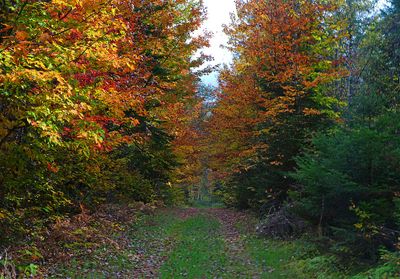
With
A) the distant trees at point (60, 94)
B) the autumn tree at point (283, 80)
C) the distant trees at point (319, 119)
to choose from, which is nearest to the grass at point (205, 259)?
the distant trees at point (319, 119)

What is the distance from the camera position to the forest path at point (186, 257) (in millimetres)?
9867

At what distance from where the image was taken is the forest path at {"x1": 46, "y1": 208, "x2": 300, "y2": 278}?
9.87 m

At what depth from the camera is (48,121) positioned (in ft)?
21.9

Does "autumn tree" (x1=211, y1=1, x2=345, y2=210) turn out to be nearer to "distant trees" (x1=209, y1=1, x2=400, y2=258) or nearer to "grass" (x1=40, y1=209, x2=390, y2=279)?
"distant trees" (x1=209, y1=1, x2=400, y2=258)

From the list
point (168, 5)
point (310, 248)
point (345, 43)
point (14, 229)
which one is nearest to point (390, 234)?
point (310, 248)

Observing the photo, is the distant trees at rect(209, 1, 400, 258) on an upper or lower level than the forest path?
upper

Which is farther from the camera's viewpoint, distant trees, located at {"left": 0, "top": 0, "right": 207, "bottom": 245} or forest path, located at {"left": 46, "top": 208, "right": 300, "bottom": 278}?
forest path, located at {"left": 46, "top": 208, "right": 300, "bottom": 278}

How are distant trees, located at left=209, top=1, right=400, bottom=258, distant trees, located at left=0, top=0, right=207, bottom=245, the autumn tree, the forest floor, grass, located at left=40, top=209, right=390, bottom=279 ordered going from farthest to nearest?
the autumn tree → the forest floor → grass, located at left=40, top=209, right=390, bottom=279 → distant trees, located at left=209, top=1, right=400, bottom=258 → distant trees, located at left=0, top=0, right=207, bottom=245

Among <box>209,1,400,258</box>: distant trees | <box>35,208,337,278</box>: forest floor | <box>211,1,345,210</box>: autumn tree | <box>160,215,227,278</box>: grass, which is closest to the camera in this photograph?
<box>209,1,400,258</box>: distant trees

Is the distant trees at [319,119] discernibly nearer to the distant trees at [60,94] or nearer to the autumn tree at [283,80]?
the autumn tree at [283,80]

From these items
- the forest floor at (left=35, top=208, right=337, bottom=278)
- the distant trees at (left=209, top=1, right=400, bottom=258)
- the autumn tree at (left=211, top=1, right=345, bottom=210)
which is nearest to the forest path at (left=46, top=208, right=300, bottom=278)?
the forest floor at (left=35, top=208, right=337, bottom=278)

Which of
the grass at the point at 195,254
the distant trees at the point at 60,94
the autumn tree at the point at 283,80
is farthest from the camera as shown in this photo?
the autumn tree at the point at 283,80

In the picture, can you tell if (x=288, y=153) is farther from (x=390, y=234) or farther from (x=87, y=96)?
(x=87, y=96)

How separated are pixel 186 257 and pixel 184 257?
61 millimetres
